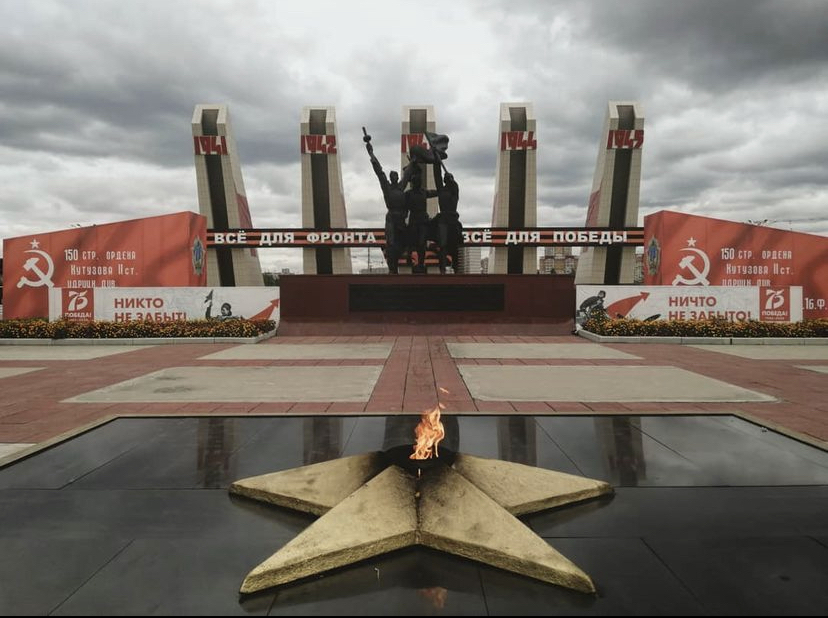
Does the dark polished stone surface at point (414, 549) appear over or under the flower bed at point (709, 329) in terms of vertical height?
under

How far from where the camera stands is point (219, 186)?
3412cm

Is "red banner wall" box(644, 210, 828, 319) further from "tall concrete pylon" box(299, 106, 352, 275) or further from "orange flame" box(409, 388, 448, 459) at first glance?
"orange flame" box(409, 388, 448, 459)

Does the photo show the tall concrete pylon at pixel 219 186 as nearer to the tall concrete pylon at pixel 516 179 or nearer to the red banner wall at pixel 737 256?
the tall concrete pylon at pixel 516 179

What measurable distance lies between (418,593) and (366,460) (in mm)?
1500

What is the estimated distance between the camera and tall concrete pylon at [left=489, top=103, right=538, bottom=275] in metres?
32.8

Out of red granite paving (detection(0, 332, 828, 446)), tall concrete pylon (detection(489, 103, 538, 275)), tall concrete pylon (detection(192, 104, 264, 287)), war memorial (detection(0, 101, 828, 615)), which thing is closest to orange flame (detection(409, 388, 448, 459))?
war memorial (detection(0, 101, 828, 615))

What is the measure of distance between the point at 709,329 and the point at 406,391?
11299mm

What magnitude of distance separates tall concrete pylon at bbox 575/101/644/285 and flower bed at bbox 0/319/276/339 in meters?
25.1

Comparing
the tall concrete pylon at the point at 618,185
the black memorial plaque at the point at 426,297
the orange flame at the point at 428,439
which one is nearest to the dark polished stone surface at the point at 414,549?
the orange flame at the point at 428,439

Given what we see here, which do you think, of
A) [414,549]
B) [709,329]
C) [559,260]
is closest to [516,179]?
[709,329]

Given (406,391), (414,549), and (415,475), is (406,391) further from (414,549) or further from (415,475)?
(414,549)

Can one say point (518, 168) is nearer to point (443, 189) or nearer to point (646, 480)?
point (443, 189)

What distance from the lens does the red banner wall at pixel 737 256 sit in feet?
71.1

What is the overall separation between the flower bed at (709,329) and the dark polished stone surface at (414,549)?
1019cm
